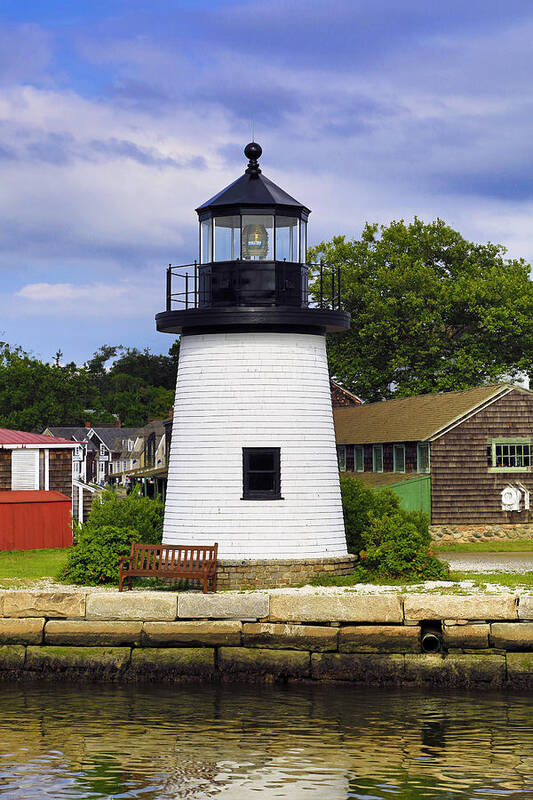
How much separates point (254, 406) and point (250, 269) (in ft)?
8.88

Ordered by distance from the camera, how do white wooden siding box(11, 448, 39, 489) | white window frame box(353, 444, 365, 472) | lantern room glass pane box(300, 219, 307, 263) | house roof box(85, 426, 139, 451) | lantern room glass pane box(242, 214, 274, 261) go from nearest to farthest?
lantern room glass pane box(242, 214, 274, 261) < lantern room glass pane box(300, 219, 307, 263) < white wooden siding box(11, 448, 39, 489) < white window frame box(353, 444, 365, 472) < house roof box(85, 426, 139, 451)

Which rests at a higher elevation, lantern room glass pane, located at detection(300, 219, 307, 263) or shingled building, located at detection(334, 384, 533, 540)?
lantern room glass pane, located at detection(300, 219, 307, 263)

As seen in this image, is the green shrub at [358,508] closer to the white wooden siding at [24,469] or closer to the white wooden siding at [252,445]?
the white wooden siding at [252,445]

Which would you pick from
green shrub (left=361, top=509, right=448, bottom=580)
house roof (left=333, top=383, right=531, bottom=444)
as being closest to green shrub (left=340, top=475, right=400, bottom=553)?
green shrub (left=361, top=509, right=448, bottom=580)

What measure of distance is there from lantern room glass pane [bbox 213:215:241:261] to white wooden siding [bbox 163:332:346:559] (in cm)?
161

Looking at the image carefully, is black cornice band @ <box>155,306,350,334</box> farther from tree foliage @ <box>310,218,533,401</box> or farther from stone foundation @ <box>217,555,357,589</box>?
tree foliage @ <box>310,218,533,401</box>

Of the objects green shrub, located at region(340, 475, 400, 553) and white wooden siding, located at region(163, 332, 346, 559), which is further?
green shrub, located at region(340, 475, 400, 553)

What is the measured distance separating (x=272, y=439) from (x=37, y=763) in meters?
8.99

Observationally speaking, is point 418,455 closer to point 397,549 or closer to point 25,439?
point 25,439

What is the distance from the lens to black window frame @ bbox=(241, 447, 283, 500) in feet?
70.0

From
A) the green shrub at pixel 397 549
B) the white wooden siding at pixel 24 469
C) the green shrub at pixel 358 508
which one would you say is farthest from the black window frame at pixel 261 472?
the white wooden siding at pixel 24 469

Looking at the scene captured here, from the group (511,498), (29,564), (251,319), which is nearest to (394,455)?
(511,498)

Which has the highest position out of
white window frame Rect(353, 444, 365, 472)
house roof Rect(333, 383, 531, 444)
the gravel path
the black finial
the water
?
the black finial

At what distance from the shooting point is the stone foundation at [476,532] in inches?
1412
